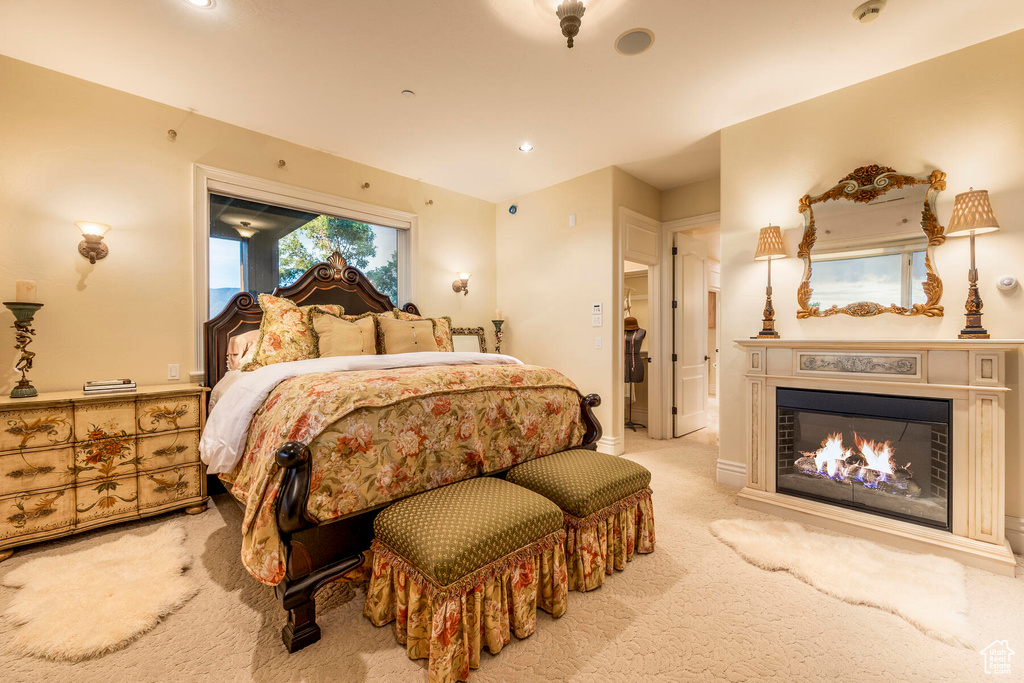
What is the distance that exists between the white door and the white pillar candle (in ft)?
16.7

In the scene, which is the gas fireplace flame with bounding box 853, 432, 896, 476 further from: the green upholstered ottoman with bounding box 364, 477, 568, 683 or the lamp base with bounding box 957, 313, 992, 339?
the green upholstered ottoman with bounding box 364, 477, 568, 683

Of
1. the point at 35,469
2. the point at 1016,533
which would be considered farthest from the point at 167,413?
the point at 1016,533

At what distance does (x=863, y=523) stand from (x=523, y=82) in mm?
3320

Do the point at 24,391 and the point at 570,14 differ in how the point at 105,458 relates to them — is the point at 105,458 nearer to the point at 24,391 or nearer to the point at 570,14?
the point at 24,391

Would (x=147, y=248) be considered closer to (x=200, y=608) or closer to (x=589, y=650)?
(x=200, y=608)

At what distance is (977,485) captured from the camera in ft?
7.11

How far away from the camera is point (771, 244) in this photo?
2898 mm

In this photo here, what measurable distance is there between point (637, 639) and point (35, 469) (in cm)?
304

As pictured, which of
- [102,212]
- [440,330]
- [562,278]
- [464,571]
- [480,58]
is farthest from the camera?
[562,278]

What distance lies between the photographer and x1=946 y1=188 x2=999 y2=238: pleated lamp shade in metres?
2.20

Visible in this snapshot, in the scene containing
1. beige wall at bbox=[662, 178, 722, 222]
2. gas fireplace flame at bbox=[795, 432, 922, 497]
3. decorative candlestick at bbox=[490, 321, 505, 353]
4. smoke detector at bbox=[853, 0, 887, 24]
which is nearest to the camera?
smoke detector at bbox=[853, 0, 887, 24]

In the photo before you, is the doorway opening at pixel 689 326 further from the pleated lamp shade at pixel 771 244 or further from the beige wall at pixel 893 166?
the pleated lamp shade at pixel 771 244

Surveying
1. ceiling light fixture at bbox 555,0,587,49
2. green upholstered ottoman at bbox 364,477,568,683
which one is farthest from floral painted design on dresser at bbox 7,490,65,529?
ceiling light fixture at bbox 555,0,587,49

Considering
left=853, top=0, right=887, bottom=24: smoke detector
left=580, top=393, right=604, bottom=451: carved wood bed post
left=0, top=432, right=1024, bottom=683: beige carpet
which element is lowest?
left=0, top=432, right=1024, bottom=683: beige carpet
